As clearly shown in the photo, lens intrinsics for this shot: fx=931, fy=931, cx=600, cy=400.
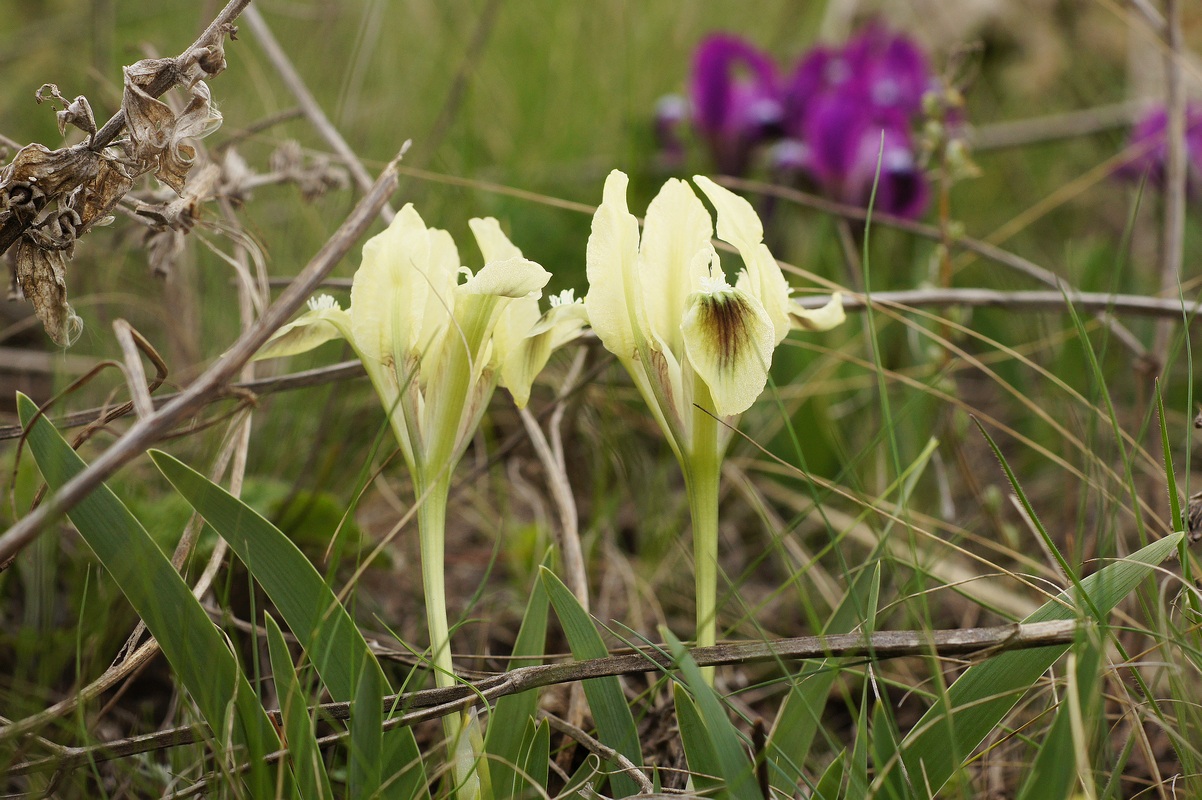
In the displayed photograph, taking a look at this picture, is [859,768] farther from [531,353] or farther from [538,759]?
[531,353]

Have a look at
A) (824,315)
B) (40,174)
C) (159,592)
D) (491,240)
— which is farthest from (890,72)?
(159,592)

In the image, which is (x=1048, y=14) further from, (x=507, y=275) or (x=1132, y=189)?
(x=507, y=275)

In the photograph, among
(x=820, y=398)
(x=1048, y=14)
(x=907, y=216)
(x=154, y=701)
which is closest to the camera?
(x=154, y=701)

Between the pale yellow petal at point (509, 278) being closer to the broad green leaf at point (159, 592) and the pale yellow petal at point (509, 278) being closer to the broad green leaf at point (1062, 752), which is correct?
the broad green leaf at point (159, 592)

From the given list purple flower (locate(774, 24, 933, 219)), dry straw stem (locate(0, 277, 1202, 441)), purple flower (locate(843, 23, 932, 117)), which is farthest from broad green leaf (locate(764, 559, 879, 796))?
purple flower (locate(843, 23, 932, 117))

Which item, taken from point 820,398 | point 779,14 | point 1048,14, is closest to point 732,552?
point 820,398

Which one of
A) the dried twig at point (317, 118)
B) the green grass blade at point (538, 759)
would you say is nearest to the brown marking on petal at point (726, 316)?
the green grass blade at point (538, 759)
